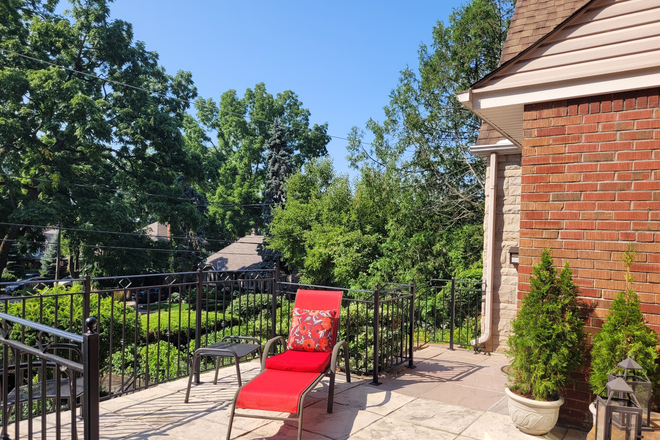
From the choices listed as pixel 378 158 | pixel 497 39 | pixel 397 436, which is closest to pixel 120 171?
pixel 378 158

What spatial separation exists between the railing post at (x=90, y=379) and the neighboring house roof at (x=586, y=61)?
3912mm

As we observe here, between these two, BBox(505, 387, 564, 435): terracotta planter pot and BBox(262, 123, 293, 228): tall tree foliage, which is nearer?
BBox(505, 387, 564, 435): terracotta planter pot

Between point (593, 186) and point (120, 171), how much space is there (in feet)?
88.1

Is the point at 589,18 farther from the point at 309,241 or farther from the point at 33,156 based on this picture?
the point at 33,156

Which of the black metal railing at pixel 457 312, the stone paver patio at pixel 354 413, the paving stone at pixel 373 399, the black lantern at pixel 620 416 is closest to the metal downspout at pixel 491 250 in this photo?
the black metal railing at pixel 457 312

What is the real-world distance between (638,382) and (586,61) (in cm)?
264

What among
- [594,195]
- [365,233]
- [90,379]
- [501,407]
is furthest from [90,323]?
[365,233]

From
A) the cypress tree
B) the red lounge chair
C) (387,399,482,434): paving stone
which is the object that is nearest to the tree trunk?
the cypress tree

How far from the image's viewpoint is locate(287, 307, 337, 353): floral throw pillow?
5102 mm

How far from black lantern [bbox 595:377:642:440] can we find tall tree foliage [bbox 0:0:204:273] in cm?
2364

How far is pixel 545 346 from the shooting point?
3871 mm

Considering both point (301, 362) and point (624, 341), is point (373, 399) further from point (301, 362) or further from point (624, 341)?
point (624, 341)

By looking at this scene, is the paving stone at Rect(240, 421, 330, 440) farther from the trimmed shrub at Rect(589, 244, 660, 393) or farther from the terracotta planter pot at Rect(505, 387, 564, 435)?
Result: the trimmed shrub at Rect(589, 244, 660, 393)

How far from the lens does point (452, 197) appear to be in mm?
19484
